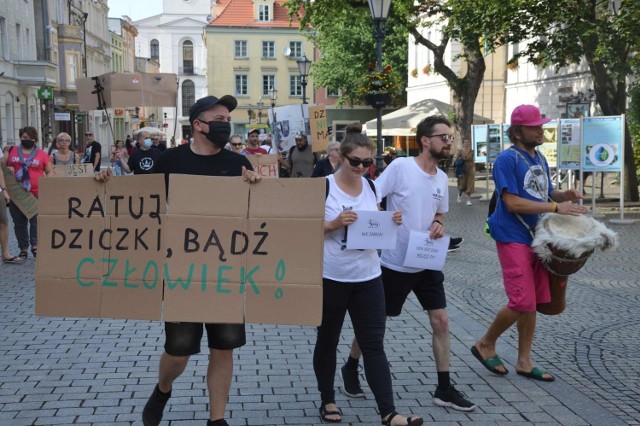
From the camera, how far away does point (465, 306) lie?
8.72 m

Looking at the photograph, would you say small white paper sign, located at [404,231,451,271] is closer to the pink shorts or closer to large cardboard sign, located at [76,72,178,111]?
the pink shorts

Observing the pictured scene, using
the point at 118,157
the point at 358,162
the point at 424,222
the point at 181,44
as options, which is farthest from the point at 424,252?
the point at 181,44

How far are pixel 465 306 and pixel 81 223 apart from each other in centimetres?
498

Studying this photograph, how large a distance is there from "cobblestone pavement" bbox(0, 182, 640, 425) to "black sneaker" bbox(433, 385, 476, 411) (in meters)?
0.05

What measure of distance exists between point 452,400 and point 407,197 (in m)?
1.26

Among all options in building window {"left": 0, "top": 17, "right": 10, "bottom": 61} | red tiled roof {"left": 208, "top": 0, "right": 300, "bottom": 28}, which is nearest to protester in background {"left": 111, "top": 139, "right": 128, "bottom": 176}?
building window {"left": 0, "top": 17, "right": 10, "bottom": 61}

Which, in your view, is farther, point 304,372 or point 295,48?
point 295,48

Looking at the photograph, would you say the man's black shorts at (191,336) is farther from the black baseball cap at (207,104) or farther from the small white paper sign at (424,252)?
the small white paper sign at (424,252)

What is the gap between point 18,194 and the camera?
11586 millimetres

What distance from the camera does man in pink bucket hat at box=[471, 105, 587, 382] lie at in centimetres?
584

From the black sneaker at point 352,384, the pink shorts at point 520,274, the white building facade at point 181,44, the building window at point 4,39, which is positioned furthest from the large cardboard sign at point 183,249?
the white building facade at point 181,44

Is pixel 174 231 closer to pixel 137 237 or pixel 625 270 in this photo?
pixel 137 237

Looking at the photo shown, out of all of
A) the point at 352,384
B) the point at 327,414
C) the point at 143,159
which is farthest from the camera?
the point at 143,159

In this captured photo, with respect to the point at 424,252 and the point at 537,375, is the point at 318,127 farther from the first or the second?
the point at 424,252
